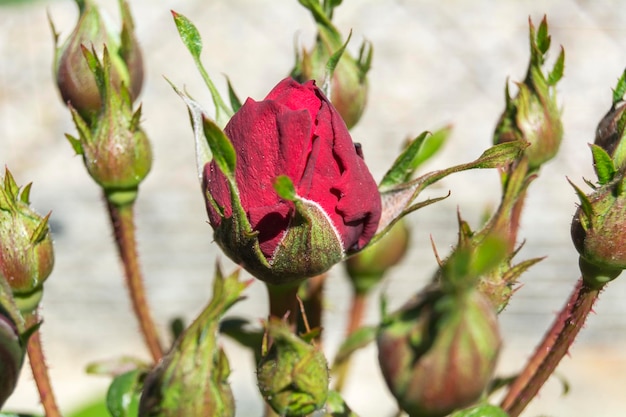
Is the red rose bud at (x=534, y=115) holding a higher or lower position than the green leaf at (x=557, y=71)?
lower

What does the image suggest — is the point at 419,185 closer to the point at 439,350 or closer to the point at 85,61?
the point at 439,350

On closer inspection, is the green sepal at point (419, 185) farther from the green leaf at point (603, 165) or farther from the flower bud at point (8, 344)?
the flower bud at point (8, 344)

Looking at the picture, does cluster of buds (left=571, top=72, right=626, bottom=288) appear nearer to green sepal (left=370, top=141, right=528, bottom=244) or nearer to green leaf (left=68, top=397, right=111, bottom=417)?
green sepal (left=370, top=141, right=528, bottom=244)

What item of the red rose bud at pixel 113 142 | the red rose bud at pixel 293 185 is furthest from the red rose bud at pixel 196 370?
the red rose bud at pixel 113 142

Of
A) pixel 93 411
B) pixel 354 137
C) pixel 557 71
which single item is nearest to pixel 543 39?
pixel 557 71

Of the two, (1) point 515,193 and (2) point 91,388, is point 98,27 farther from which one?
(2) point 91,388

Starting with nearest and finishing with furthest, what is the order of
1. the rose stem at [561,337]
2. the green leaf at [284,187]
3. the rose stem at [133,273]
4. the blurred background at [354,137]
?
the green leaf at [284,187] < the rose stem at [561,337] < the rose stem at [133,273] < the blurred background at [354,137]

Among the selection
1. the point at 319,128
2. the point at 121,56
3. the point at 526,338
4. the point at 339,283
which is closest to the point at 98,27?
the point at 121,56
